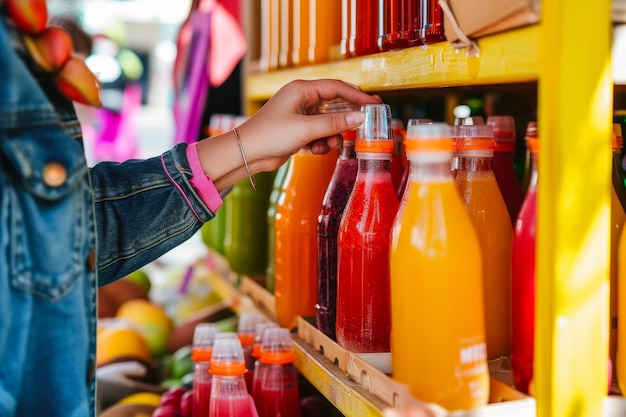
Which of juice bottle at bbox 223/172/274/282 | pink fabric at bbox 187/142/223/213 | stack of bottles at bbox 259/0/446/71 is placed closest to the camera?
stack of bottles at bbox 259/0/446/71

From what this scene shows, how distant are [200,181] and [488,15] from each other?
0.64m

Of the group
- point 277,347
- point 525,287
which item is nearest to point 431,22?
point 525,287

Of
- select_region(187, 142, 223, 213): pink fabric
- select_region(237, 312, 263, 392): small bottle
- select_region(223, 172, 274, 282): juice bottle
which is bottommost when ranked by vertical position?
select_region(237, 312, 263, 392): small bottle

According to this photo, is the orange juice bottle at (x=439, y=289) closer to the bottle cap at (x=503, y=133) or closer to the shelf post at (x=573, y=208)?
the shelf post at (x=573, y=208)

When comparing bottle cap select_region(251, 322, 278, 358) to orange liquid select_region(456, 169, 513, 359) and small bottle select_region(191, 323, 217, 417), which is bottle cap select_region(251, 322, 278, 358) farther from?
orange liquid select_region(456, 169, 513, 359)

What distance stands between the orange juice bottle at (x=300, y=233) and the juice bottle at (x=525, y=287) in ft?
1.99

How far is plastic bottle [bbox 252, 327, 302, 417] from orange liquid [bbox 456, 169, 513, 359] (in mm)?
455

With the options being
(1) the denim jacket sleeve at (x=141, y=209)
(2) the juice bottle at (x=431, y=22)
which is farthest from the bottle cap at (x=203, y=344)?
(2) the juice bottle at (x=431, y=22)

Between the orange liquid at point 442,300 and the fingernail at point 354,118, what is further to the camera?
the fingernail at point 354,118

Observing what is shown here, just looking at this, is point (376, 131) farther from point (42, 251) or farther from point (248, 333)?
point (248, 333)

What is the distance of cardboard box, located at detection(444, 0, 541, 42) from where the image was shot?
90 centimetres

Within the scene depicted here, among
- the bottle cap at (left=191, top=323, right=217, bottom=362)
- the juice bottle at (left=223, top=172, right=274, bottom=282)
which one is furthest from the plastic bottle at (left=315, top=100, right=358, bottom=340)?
the juice bottle at (left=223, top=172, right=274, bottom=282)

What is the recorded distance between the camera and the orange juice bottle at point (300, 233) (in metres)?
1.61

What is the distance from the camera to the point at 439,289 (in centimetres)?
95
